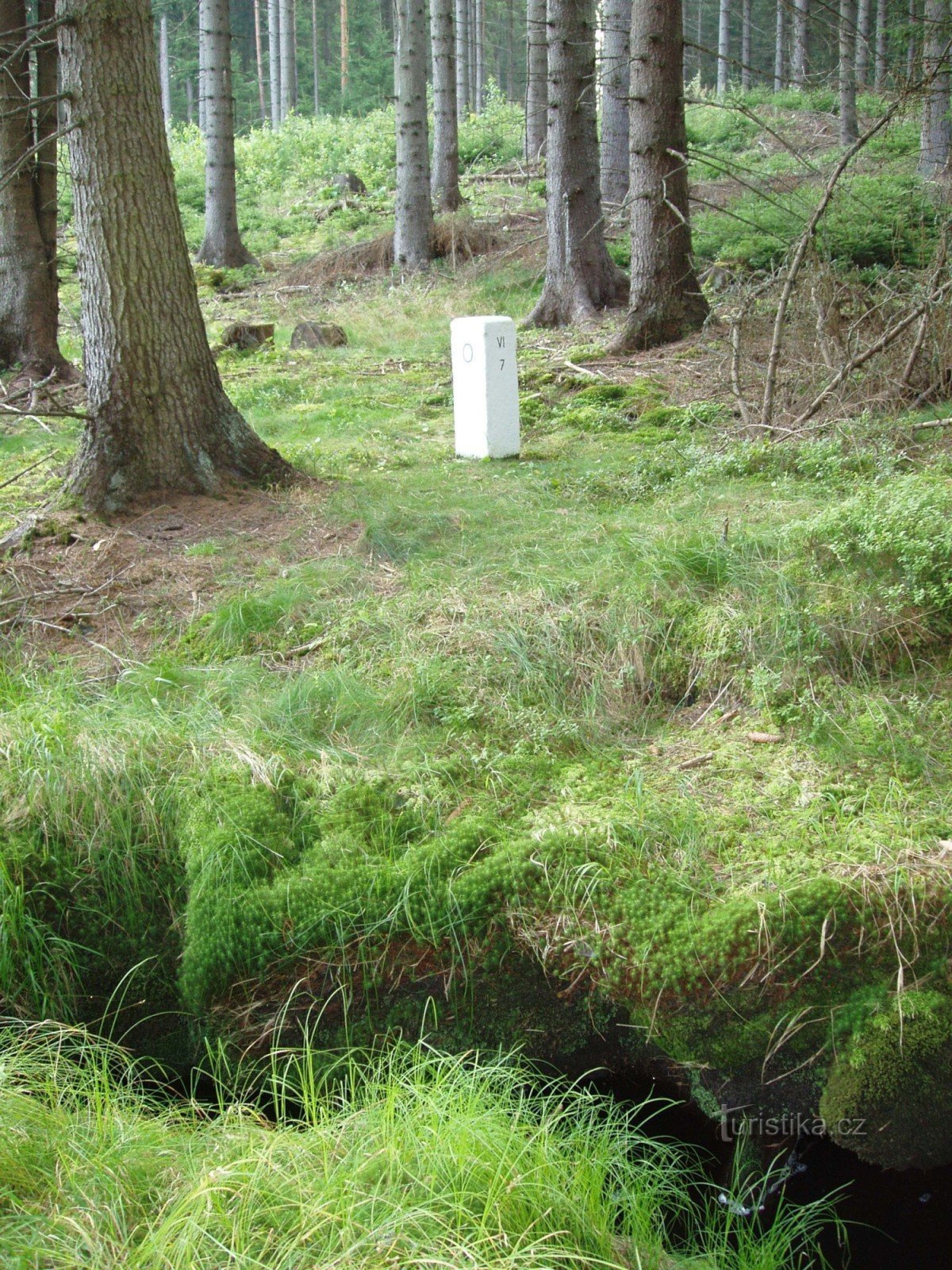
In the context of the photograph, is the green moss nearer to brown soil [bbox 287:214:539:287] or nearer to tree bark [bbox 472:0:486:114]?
brown soil [bbox 287:214:539:287]

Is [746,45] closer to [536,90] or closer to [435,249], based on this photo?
[536,90]

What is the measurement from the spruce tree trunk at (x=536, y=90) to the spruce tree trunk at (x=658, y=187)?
34.2 ft

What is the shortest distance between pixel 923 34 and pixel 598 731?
7.70m

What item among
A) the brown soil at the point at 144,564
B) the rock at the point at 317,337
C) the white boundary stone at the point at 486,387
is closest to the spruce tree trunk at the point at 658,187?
the white boundary stone at the point at 486,387

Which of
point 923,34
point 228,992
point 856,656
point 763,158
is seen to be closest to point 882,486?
point 856,656

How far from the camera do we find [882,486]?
5.48 metres

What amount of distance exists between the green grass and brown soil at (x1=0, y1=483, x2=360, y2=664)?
2.48 metres

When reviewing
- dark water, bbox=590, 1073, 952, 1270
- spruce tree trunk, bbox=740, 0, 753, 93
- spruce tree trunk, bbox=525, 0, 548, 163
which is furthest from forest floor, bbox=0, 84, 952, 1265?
spruce tree trunk, bbox=740, 0, 753, 93

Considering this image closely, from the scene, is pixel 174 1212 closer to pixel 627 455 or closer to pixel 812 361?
pixel 627 455

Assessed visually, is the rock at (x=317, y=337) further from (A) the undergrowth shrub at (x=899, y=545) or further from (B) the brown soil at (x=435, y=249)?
(A) the undergrowth shrub at (x=899, y=545)

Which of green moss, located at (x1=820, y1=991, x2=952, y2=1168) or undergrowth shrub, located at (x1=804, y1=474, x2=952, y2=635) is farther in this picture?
undergrowth shrub, located at (x1=804, y1=474, x2=952, y2=635)

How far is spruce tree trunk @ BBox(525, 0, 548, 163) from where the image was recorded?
20016mm

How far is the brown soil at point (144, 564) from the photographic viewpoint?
17.7 feet

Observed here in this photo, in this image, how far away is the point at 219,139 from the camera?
1669 cm
